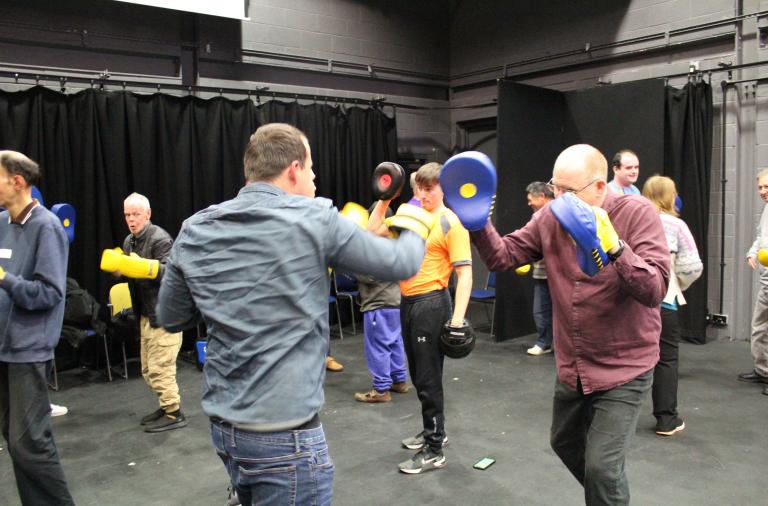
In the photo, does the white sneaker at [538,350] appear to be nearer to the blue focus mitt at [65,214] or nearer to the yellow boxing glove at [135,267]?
the yellow boxing glove at [135,267]

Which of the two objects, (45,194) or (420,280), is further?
(45,194)

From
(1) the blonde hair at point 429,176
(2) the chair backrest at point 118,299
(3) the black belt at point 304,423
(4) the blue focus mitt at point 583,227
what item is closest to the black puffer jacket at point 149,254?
(2) the chair backrest at point 118,299

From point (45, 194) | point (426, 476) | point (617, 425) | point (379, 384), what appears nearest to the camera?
point (617, 425)

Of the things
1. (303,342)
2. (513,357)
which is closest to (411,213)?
(303,342)

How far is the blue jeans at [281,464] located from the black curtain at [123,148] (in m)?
4.68

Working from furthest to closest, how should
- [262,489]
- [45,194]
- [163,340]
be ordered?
[45,194]
[163,340]
[262,489]

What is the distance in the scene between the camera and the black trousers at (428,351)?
335 centimetres

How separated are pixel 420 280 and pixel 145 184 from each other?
143 inches

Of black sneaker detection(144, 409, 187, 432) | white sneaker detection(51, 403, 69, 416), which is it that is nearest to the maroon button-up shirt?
black sneaker detection(144, 409, 187, 432)

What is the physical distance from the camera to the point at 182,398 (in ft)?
15.8

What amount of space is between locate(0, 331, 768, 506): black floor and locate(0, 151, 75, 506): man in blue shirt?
753mm

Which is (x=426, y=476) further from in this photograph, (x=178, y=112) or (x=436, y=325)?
(x=178, y=112)

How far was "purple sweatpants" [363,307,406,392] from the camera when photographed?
4.60 metres

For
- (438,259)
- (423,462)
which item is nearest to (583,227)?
(438,259)
